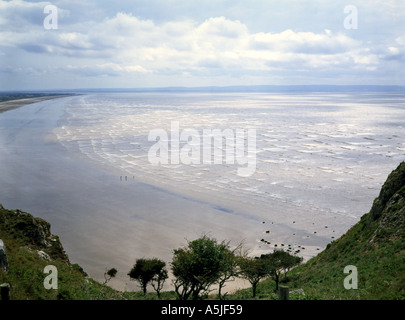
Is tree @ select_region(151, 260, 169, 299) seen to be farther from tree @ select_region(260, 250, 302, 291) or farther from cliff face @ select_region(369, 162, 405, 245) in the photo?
cliff face @ select_region(369, 162, 405, 245)

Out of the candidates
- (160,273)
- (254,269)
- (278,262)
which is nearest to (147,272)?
(160,273)

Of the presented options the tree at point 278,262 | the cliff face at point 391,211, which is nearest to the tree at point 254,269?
the tree at point 278,262

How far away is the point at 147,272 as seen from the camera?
35188mm

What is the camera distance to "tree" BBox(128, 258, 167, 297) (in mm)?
35219

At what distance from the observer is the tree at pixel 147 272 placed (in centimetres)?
3522

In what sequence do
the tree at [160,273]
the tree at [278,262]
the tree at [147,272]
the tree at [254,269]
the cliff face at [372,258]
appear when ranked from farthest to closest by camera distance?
the tree at [160,273], the tree at [147,272], the tree at [278,262], the tree at [254,269], the cliff face at [372,258]

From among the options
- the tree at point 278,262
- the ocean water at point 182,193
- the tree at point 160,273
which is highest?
the ocean water at point 182,193

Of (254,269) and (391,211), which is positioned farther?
(254,269)

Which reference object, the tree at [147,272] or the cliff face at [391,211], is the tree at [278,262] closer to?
the cliff face at [391,211]

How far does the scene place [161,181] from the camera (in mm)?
66688

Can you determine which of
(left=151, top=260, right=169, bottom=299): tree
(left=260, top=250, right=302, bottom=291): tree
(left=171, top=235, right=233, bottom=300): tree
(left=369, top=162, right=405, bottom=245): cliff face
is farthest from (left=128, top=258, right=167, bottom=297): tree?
(left=369, top=162, right=405, bottom=245): cliff face

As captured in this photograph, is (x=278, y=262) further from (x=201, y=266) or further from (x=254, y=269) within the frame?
(x=201, y=266)
